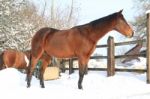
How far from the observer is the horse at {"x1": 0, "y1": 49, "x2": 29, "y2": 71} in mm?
Answer: 13472

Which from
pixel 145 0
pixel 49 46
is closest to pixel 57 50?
pixel 49 46

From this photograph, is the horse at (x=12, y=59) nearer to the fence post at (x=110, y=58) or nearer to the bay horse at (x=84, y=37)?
the fence post at (x=110, y=58)

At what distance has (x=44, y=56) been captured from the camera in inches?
372

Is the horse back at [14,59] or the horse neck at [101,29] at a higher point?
the horse neck at [101,29]

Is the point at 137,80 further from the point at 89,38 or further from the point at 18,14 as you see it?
the point at 18,14

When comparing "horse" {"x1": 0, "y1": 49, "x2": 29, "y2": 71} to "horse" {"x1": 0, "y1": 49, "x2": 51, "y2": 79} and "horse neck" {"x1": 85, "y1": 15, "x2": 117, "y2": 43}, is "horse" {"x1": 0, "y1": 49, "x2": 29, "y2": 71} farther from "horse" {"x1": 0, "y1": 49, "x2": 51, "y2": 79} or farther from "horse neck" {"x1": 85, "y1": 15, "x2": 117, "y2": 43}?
"horse neck" {"x1": 85, "y1": 15, "x2": 117, "y2": 43}

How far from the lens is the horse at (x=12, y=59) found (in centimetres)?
1347

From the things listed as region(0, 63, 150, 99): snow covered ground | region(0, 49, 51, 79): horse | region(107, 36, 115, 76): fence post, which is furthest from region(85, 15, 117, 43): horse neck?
region(0, 49, 51, 79): horse

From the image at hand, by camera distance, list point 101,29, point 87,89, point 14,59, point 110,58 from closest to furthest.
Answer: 1. point 87,89
2. point 101,29
3. point 110,58
4. point 14,59

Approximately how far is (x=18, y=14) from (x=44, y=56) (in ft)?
46.9

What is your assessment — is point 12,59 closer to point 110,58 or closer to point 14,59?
point 14,59

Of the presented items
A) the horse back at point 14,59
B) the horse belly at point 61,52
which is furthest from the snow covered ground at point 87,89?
the horse back at point 14,59

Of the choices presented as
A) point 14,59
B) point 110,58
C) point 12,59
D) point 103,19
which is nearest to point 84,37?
point 103,19

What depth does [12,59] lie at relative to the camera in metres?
14.4
